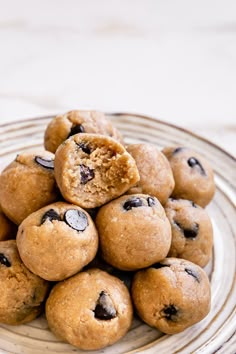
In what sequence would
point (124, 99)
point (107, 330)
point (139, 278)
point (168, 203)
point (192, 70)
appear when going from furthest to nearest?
point (192, 70) < point (124, 99) < point (168, 203) < point (139, 278) < point (107, 330)

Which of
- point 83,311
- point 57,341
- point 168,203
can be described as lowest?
point 57,341

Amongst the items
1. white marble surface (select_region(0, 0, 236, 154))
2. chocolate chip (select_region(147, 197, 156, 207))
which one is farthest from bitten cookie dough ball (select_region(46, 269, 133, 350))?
white marble surface (select_region(0, 0, 236, 154))

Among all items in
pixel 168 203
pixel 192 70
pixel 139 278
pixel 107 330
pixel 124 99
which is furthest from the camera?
pixel 192 70

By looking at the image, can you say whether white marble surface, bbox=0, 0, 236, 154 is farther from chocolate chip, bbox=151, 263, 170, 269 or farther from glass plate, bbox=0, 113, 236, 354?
chocolate chip, bbox=151, 263, 170, 269

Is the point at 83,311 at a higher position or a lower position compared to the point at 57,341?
higher

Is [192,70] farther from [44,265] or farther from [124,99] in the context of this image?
[44,265]

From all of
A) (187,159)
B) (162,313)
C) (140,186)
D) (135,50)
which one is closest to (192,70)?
(135,50)

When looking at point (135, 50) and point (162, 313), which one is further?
point (135, 50)
